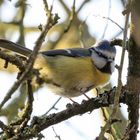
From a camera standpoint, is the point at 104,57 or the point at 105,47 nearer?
the point at 105,47

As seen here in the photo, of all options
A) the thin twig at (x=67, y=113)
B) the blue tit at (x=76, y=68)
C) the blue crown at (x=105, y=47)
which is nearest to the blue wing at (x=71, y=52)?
the blue tit at (x=76, y=68)

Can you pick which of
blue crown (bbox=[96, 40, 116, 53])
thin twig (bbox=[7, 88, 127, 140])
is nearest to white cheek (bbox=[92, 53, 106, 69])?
blue crown (bbox=[96, 40, 116, 53])

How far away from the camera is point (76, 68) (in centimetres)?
412

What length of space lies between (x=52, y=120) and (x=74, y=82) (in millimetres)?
1241

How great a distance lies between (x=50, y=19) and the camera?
1.88m

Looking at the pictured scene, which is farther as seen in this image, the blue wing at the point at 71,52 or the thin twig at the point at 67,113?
the blue wing at the point at 71,52

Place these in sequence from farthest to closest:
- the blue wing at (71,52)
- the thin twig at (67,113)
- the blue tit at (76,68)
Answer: the blue wing at (71,52)
the blue tit at (76,68)
the thin twig at (67,113)

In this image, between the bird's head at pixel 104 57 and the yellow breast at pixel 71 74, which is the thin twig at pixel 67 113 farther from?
the bird's head at pixel 104 57

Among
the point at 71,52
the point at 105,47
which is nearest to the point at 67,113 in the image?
the point at 71,52

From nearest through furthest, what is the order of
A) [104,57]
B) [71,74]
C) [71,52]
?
[71,74] → [71,52] → [104,57]

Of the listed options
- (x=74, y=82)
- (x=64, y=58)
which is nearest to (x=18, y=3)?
(x=64, y=58)

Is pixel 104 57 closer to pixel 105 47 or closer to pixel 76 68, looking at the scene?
pixel 105 47

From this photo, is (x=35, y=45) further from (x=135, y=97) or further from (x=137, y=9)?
(x=135, y=97)

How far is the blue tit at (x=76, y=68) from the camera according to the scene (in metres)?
4.04
